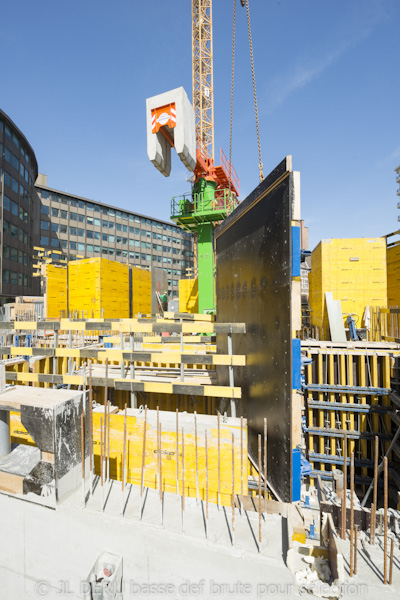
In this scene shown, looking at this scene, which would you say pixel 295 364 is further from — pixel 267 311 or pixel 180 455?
pixel 180 455

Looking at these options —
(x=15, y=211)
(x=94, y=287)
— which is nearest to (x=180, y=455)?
(x=94, y=287)

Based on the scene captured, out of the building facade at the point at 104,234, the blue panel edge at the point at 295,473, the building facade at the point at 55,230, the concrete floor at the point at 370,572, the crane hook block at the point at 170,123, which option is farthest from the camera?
the building facade at the point at 104,234

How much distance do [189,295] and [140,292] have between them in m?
4.41

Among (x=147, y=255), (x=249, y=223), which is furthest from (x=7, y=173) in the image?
(x=249, y=223)

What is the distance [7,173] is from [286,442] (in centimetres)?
5110

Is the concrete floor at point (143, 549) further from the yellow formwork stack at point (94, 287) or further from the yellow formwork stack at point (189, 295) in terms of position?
the yellow formwork stack at point (189, 295)

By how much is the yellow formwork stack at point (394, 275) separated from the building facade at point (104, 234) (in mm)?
49948

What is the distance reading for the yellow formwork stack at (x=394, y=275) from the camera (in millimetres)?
15535

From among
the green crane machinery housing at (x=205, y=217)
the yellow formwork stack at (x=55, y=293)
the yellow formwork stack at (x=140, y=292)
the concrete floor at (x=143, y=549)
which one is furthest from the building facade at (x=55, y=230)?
the concrete floor at (x=143, y=549)

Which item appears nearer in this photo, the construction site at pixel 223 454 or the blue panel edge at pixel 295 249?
the construction site at pixel 223 454

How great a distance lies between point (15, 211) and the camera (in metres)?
42.5

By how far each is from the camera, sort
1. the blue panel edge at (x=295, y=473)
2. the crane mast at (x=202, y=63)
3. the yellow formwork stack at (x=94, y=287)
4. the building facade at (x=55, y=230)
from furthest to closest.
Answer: the building facade at (x=55, y=230)
the crane mast at (x=202, y=63)
the yellow formwork stack at (x=94, y=287)
the blue panel edge at (x=295, y=473)

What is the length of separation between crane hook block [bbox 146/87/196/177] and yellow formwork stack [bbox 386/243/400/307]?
525 inches

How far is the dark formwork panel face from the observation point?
3945mm
